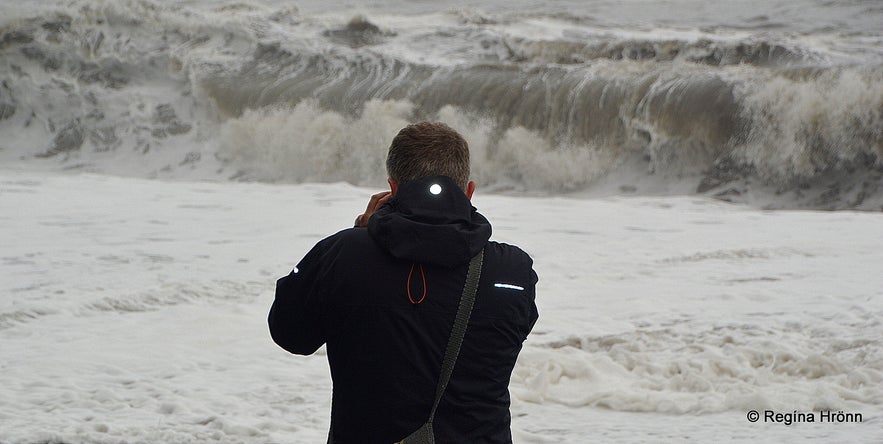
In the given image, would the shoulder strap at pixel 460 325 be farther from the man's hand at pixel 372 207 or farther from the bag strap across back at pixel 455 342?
the man's hand at pixel 372 207

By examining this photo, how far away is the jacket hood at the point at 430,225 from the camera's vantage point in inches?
70.1

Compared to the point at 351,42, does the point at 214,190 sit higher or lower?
lower

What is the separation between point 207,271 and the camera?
5.72 metres

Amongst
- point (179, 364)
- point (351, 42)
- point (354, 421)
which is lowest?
point (179, 364)

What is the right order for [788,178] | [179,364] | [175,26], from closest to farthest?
[179,364]
[788,178]
[175,26]

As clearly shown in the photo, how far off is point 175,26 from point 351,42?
8.55 feet

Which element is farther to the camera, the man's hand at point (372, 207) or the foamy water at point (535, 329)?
the foamy water at point (535, 329)

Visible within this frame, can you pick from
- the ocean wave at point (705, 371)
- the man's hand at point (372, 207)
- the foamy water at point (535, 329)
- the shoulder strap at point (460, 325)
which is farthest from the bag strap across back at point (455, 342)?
the ocean wave at point (705, 371)

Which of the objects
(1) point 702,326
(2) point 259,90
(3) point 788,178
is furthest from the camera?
(2) point 259,90

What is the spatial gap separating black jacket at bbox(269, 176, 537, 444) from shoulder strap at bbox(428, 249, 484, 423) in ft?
0.04

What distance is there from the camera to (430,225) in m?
1.79

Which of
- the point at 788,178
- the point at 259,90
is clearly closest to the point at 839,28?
→ the point at 788,178

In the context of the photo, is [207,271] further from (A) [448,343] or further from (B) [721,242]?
(A) [448,343]

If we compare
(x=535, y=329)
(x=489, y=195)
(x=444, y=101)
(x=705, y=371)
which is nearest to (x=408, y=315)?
(x=705, y=371)
